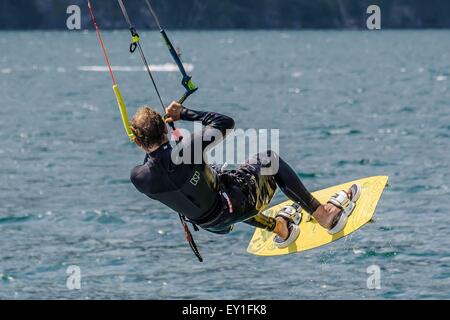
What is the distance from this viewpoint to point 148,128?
13.2 m

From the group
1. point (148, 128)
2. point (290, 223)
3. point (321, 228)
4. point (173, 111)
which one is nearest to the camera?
point (148, 128)

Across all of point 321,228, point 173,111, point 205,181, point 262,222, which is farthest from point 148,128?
point 321,228

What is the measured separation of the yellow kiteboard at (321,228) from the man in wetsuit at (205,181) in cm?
22

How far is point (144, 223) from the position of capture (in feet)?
90.2

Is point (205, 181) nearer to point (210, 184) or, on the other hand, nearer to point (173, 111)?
point (210, 184)

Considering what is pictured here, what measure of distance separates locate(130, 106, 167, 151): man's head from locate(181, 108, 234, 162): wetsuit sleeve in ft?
1.16

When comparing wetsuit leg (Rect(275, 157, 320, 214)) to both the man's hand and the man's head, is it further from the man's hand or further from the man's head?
the man's head

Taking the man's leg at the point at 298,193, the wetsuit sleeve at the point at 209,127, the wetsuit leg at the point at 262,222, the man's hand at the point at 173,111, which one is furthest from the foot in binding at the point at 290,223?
the man's hand at the point at 173,111

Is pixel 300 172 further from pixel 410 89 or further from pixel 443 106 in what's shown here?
pixel 410 89

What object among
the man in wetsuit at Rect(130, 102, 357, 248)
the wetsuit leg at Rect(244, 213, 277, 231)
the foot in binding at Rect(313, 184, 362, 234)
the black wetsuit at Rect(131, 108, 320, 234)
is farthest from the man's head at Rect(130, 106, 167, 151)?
the foot in binding at Rect(313, 184, 362, 234)

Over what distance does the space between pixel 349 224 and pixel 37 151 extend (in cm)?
2987

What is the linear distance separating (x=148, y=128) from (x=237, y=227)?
13660 mm

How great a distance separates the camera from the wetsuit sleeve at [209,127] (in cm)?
1344

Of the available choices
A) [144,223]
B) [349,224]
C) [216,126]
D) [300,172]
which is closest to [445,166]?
[300,172]
